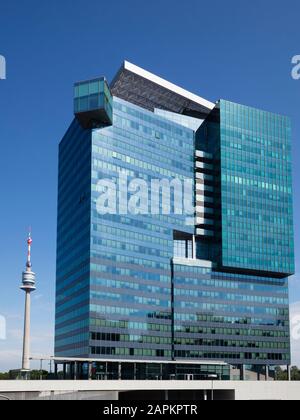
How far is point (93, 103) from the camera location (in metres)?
160

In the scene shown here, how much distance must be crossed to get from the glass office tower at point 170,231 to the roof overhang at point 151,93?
48cm

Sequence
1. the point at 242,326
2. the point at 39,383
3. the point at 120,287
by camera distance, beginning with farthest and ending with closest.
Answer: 1. the point at 242,326
2. the point at 120,287
3. the point at 39,383

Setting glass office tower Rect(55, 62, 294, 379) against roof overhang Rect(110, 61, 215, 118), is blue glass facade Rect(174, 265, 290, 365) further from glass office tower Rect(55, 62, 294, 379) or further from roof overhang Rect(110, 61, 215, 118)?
roof overhang Rect(110, 61, 215, 118)

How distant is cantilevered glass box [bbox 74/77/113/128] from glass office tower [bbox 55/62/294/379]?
1.28 ft

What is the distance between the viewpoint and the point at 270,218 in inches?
7618

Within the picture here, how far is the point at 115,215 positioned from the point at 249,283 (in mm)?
55313

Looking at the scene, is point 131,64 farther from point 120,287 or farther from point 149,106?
point 120,287

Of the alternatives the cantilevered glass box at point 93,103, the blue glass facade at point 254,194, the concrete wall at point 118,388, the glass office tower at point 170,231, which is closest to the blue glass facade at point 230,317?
the glass office tower at point 170,231

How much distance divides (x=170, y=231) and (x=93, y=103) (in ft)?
150

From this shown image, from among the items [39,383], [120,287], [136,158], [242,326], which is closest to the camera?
[39,383]

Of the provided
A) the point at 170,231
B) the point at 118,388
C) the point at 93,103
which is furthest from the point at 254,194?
the point at 118,388

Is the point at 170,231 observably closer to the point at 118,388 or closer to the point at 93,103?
the point at 93,103
